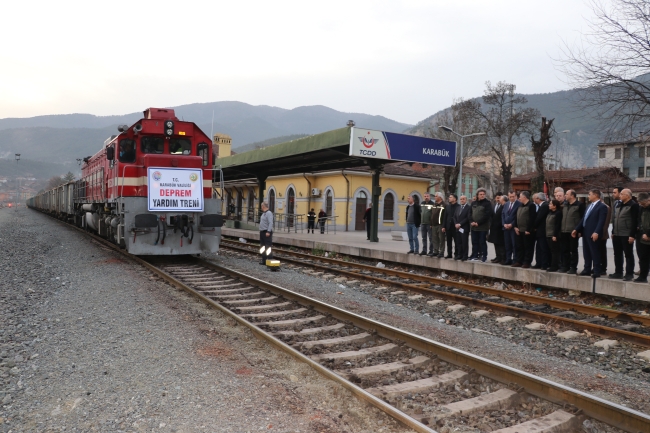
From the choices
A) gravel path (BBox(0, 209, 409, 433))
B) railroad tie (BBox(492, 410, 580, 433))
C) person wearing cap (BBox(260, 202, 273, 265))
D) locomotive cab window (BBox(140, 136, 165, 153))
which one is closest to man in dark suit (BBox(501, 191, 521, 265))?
person wearing cap (BBox(260, 202, 273, 265))

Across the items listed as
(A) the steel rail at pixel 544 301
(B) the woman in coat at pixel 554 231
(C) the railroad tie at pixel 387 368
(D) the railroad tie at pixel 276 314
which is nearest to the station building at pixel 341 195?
(A) the steel rail at pixel 544 301

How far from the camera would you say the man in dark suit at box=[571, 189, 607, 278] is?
9578 mm

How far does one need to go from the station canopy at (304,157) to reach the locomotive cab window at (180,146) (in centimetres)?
311

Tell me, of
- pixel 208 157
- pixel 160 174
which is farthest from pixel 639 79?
pixel 160 174

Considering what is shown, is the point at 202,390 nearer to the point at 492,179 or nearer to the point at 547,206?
the point at 547,206

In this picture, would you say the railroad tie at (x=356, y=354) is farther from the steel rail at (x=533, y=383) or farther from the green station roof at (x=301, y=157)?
the green station roof at (x=301, y=157)

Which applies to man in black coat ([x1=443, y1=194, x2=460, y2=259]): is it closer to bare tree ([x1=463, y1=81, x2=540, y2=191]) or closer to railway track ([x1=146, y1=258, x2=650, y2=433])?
railway track ([x1=146, y1=258, x2=650, y2=433])

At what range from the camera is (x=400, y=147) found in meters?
19.0

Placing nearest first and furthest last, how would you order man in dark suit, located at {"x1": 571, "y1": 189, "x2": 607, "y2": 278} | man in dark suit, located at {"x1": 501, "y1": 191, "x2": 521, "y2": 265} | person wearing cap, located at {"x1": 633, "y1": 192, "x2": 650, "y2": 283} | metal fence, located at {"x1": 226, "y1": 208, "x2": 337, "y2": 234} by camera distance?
person wearing cap, located at {"x1": 633, "y1": 192, "x2": 650, "y2": 283}, man in dark suit, located at {"x1": 571, "y1": 189, "x2": 607, "y2": 278}, man in dark suit, located at {"x1": 501, "y1": 191, "x2": 521, "y2": 265}, metal fence, located at {"x1": 226, "y1": 208, "x2": 337, "y2": 234}

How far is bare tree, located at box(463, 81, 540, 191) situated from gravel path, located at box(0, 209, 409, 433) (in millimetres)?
40884

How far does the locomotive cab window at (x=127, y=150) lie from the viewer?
12.6m

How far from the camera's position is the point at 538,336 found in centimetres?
696

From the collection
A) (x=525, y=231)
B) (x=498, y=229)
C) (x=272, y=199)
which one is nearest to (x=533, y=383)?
(x=525, y=231)

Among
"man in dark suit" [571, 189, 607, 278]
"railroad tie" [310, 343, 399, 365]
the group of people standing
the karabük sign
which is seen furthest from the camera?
the karabük sign
